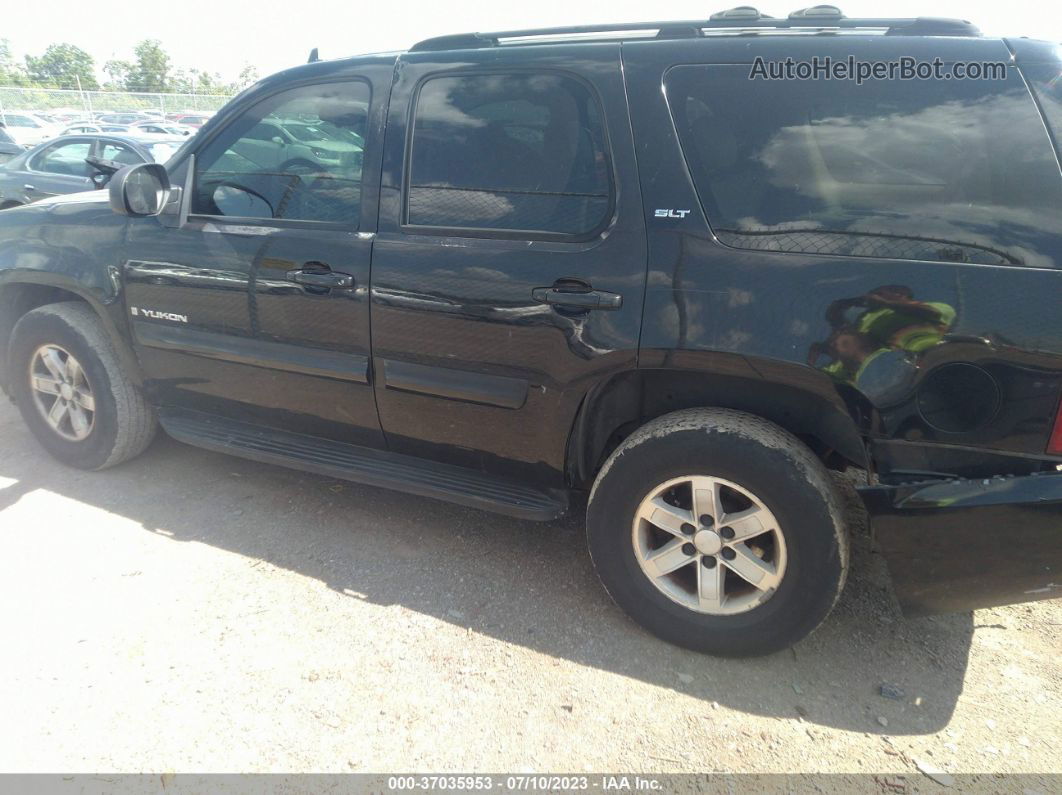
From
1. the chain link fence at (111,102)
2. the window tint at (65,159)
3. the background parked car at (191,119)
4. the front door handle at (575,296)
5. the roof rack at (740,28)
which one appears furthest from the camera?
the background parked car at (191,119)

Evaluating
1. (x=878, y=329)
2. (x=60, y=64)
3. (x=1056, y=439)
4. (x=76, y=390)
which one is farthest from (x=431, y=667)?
(x=60, y=64)

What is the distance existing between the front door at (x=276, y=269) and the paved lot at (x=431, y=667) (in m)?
0.66

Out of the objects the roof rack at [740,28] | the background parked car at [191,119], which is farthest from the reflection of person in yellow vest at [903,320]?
the background parked car at [191,119]

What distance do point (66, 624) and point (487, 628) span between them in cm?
155

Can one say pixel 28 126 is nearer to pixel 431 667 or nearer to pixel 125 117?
pixel 125 117

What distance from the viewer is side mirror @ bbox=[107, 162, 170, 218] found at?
3.16 m

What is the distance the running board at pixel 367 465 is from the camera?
9.30 feet

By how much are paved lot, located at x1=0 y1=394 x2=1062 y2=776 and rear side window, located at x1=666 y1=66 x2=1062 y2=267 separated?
144cm

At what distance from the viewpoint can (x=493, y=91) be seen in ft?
8.89

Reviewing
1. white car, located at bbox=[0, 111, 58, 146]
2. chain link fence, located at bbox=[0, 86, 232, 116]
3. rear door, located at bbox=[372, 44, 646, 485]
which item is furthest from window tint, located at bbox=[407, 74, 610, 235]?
chain link fence, located at bbox=[0, 86, 232, 116]

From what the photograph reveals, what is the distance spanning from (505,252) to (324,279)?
0.78m

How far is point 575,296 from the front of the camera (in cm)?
249

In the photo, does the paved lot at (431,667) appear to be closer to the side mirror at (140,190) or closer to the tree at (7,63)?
the side mirror at (140,190)

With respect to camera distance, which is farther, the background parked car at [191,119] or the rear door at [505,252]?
the background parked car at [191,119]
